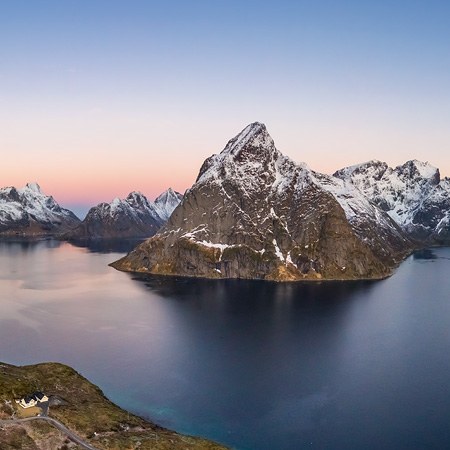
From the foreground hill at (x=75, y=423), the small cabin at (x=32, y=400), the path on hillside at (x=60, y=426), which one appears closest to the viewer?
the foreground hill at (x=75, y=423)

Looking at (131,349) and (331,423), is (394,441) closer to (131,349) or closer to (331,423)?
(331,423)

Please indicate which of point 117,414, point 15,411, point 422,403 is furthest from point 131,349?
point 422,403

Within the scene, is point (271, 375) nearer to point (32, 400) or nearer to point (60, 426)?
point (60, 426)

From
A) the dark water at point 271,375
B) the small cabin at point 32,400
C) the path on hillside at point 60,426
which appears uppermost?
the small cabin at point 32,400

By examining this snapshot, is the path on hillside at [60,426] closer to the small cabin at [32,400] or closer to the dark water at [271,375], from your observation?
the small cabin at [32,400]

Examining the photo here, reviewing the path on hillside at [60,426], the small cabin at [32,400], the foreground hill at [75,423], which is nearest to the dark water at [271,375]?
the foreground hill at [75,423]

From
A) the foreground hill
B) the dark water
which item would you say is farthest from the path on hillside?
the dark water

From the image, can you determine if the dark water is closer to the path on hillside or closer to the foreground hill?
the foreground hill

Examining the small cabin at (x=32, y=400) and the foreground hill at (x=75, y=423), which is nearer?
the foreground hill at (x=75, y=423)

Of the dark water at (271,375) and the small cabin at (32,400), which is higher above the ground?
the small cabin at (32,400)
